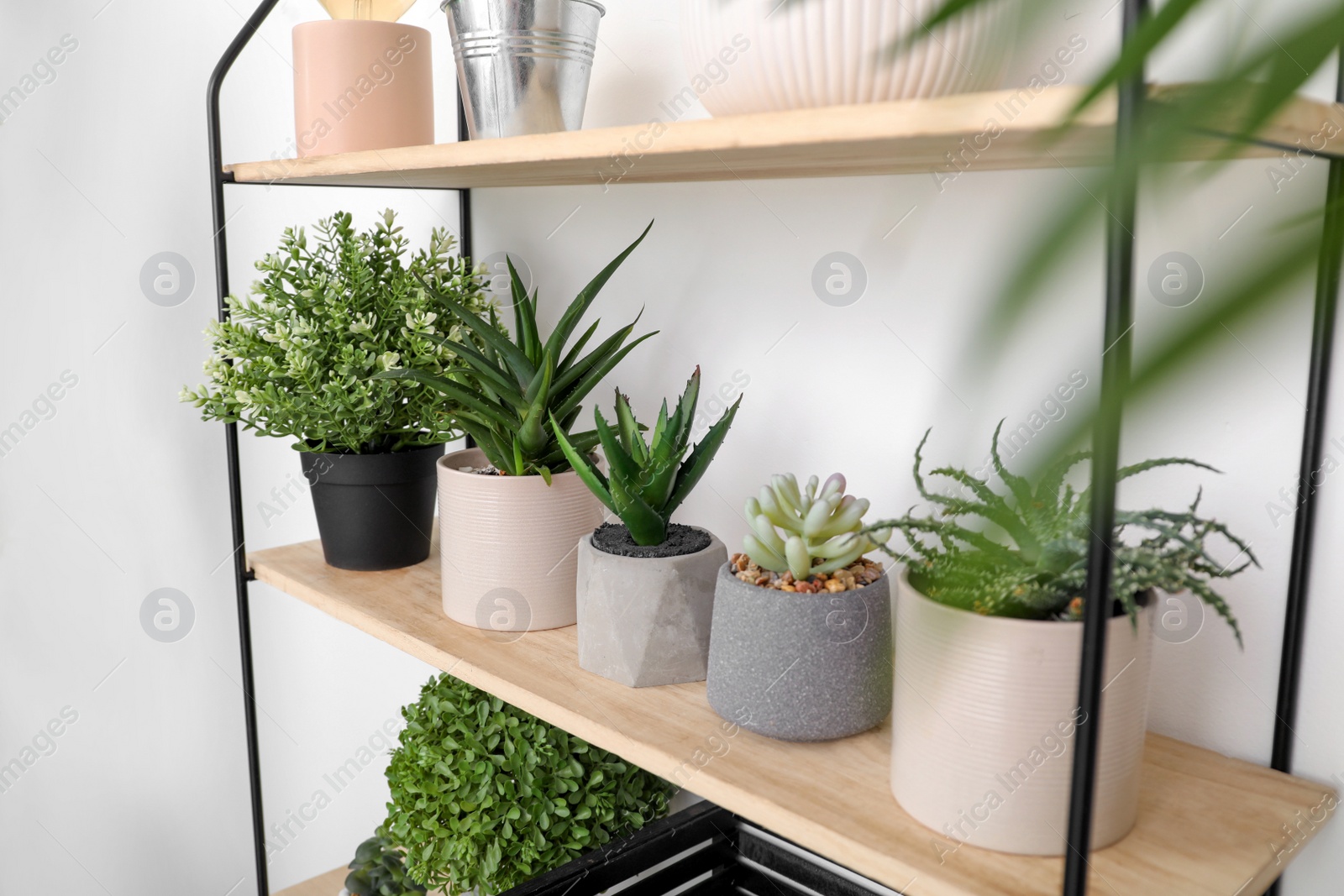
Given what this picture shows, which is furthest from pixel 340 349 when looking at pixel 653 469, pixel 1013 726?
pixel 1013 726

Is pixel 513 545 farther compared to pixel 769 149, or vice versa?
pixel 513 545

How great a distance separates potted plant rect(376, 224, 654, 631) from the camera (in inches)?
36.4

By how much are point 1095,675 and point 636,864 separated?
67cm

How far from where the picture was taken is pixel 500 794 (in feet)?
3.46

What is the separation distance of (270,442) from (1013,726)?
3.98ft

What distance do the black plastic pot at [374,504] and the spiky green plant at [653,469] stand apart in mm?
279

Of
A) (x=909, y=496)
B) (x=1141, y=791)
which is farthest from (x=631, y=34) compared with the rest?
(x=1141, y=791)

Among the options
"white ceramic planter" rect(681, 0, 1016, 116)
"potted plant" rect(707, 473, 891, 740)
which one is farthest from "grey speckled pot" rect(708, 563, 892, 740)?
"white ceramic planter" rect(681, 0, 1016, 116)

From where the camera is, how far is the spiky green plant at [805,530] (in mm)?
709

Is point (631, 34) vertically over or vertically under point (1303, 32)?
over

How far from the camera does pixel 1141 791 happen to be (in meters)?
0.67

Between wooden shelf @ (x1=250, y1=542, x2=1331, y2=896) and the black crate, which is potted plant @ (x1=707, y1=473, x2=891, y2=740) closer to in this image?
wooden shelf @ (x1=250, y1=542, x2=1331, y2=896)

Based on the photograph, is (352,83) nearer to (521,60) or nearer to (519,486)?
(521,60)

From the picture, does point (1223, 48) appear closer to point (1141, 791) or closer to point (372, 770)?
point (1141, 791)
